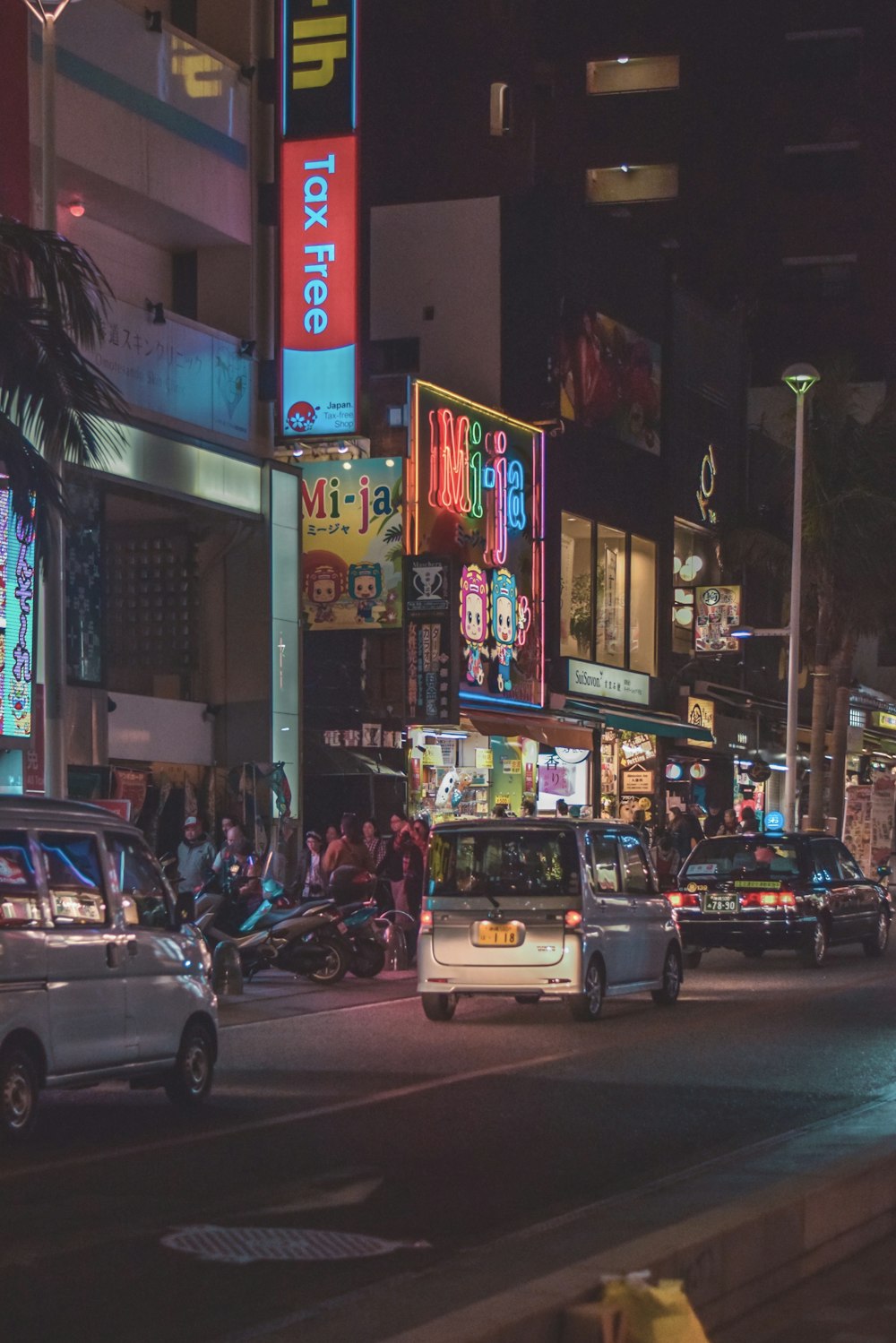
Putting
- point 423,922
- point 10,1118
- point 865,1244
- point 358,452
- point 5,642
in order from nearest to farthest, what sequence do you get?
point 865,1244 → point 10,1118 → point 423,922 → point 5,642 → point 358,452

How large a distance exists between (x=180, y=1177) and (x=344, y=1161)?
34.0 inches

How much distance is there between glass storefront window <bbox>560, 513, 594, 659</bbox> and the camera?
133 feet

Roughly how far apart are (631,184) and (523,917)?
48610 millimetres

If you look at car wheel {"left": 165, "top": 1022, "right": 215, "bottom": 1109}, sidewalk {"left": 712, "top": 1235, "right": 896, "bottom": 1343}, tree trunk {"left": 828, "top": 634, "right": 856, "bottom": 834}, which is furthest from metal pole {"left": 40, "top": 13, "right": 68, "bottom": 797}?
tree trunk {"left": 828, "top": 634, "right": 856, "bottom": 834}

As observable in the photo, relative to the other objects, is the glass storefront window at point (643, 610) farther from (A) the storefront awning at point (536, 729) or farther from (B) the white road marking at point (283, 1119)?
(B) the white road marking at point (283, 1119)

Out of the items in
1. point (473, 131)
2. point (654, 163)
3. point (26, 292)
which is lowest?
point (26, 292)

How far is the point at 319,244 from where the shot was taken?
2883 cm

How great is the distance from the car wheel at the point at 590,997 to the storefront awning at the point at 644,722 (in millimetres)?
19336

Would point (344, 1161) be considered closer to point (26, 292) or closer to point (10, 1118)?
point (10, 1118)

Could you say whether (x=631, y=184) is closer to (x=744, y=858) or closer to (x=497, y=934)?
(x=744, y=858)

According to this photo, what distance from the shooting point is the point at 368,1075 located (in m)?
14.5

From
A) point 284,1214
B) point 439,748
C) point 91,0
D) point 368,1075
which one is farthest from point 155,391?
point 284,1214

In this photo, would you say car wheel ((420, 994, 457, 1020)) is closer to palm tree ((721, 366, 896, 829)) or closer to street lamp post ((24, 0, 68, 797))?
street lamp post ((24, 0, 68, 797))

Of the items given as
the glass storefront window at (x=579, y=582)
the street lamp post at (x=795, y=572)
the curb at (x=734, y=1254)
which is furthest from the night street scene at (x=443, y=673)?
the street lamp post at (x=795, y=572)
